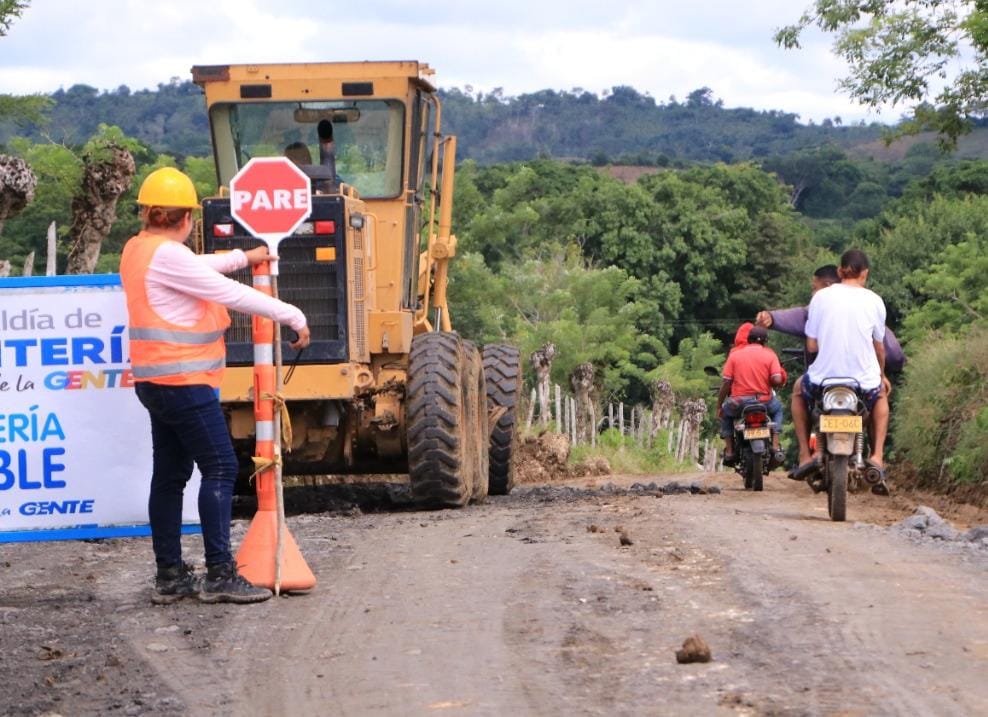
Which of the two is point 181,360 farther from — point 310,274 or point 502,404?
point 502,404

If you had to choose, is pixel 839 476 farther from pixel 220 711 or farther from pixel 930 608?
pixel 220 711

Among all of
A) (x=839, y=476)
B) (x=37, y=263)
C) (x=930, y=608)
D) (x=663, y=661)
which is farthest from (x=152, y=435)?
(x=37, y=263)

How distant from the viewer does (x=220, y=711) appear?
606 cm

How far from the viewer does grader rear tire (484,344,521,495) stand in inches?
640

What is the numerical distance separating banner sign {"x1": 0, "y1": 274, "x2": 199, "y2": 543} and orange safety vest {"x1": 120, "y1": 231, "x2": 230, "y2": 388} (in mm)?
870

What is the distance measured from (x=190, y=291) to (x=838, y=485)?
5.33m

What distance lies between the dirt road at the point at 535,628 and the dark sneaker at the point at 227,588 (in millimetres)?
75

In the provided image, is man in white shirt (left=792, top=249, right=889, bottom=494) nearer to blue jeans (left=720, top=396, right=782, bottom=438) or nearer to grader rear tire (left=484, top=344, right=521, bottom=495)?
blue jeans (left=720, top=396, right=782, bottom=438)

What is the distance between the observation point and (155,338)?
8305mm

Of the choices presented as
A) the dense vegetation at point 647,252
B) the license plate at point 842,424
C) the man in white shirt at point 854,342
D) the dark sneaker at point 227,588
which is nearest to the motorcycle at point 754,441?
the man in white shirt at point 854,342

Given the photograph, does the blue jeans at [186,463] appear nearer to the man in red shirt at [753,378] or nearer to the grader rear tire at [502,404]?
the grader rear tire at [502,404]

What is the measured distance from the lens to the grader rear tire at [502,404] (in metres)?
16.2

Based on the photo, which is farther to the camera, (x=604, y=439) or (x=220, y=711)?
(x=604, y=439)

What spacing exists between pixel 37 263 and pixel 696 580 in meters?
40.8
